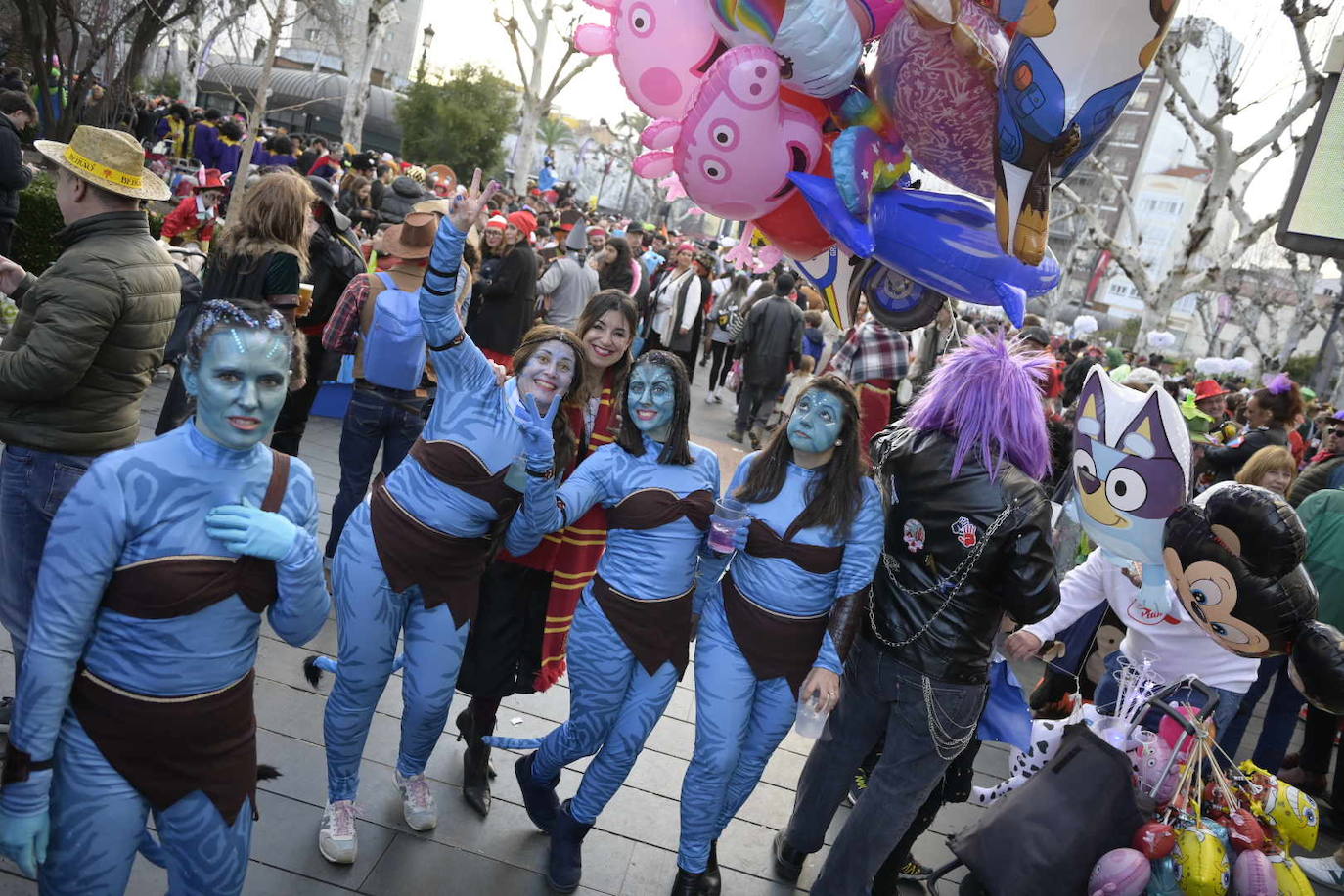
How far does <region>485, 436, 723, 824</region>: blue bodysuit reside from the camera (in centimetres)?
296

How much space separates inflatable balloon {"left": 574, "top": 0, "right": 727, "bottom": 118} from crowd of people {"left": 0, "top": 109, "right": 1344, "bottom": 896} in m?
0.70

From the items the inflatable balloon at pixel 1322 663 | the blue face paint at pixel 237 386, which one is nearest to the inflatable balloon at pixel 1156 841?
the inflatable balloon at pixel 1322 663

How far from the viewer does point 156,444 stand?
1959 millimetres

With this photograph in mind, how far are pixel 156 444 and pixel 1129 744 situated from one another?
9.50ft

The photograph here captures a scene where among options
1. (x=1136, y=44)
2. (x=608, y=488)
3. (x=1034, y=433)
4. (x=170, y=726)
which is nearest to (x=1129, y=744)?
(x=1034, y=433)

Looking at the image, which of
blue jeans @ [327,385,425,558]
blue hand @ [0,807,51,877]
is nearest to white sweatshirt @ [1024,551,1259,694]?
blue jeans @ [327,385,425,558]

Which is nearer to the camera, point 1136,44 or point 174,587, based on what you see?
point 174,587

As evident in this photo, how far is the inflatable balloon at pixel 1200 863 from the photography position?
2.79 m

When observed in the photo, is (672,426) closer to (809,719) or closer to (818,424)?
(818,424)

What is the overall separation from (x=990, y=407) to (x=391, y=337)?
2.60 meters

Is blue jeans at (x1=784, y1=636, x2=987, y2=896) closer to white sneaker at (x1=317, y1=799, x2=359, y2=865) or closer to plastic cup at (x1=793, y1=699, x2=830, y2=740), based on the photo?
plastic cup at (x1=793, y1=699, x2=830, y2=740)

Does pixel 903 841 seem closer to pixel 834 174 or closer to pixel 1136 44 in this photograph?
pixel 834 174

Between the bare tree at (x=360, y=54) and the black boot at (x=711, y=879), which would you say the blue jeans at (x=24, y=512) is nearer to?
the black boot at (x=711, y=879)

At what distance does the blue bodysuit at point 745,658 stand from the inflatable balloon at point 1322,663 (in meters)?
1.33
